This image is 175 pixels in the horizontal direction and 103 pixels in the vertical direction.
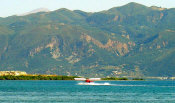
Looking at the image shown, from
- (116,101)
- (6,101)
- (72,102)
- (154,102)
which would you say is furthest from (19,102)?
(154,102)

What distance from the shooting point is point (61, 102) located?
155250mm

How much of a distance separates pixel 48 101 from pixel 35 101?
162 inches

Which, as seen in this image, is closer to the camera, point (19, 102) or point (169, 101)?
A: point (19, 102)

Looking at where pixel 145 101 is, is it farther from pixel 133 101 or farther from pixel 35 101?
pixel 35 101

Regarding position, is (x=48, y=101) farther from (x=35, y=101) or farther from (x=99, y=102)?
(x=99, y=102)

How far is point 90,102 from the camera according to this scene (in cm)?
15538

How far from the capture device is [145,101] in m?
162

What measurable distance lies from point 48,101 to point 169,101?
39.9 m

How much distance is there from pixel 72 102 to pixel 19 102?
16.6 meters

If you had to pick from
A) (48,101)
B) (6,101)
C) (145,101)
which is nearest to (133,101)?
(145,101)

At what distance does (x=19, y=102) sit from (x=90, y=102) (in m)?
22.1

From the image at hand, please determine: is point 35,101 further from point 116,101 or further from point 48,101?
point 116,101

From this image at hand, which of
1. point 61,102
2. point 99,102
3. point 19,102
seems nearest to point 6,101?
point 19,102

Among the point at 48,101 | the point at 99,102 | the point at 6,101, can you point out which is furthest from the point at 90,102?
the point at 6,101
